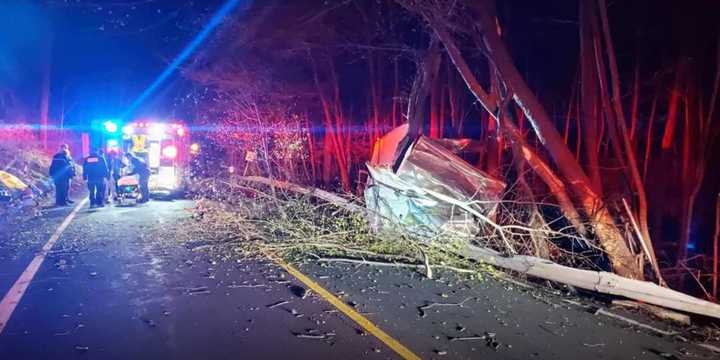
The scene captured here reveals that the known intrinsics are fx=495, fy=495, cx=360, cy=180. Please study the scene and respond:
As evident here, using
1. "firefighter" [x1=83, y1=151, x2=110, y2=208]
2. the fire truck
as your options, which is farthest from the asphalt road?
the fire truck

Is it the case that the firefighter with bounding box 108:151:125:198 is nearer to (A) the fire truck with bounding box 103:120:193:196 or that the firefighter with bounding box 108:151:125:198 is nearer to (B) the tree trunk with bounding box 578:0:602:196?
(A) the fire truck with bounding box 103:120:193:196

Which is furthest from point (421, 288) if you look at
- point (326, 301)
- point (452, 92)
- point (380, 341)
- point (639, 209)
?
point (452, 92)

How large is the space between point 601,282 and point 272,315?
365 centimetres

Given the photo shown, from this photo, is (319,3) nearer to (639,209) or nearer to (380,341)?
(639,209)

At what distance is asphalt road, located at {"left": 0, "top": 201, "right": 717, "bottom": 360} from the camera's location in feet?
13.2

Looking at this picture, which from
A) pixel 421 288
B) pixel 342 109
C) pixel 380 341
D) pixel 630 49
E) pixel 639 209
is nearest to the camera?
pixel 380 341

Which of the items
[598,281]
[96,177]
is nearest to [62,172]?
[96,177]

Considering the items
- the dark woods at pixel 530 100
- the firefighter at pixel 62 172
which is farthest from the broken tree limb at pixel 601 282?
the firefighter at pixel 62 172

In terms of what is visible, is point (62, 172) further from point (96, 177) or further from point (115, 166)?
point (115, 166)

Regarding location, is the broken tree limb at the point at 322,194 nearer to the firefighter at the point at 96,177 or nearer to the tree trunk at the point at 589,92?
the tree trunk at the point at 589,92

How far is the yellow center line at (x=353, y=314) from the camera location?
404 centimetres

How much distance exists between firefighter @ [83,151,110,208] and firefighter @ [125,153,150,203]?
74 centimetres

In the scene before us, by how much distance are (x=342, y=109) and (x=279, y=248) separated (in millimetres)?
12195

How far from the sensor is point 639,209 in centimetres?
709
